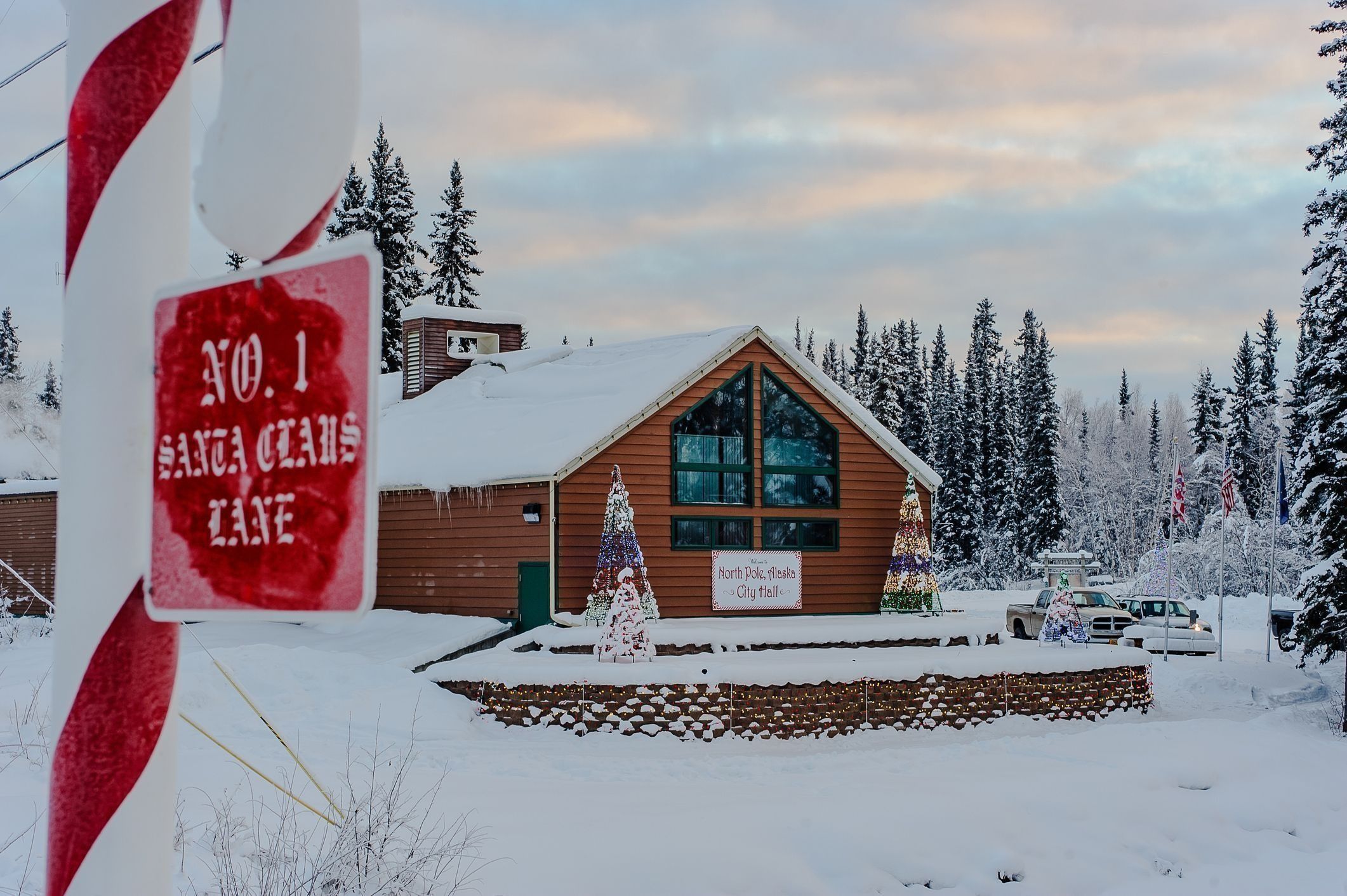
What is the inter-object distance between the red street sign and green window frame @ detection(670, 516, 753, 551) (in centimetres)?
1889

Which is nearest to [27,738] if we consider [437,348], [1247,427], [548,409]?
[548,409]

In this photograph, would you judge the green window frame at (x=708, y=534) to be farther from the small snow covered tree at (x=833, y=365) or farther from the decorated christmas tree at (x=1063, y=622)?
the small snow covered tree at (x=833, y=365)

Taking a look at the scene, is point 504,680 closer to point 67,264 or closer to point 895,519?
point 895,519

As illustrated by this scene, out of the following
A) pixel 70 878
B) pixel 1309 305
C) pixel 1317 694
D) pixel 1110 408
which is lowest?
pixel 1317 694

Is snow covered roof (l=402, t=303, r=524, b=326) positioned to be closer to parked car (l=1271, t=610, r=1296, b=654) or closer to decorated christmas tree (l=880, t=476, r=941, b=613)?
decorated christmas tree (l=880, t=476, r=941, b=613)

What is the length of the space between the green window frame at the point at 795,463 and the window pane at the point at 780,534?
34 cm

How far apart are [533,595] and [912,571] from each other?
23.1 feet

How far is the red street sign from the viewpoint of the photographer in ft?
5.76

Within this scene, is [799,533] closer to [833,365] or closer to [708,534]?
[708,534]

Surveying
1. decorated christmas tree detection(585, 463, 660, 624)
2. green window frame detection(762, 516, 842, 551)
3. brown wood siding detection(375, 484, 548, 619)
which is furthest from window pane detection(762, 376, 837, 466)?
brown wood siding detection(375, 484, 548, 619)

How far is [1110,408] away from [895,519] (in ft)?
297

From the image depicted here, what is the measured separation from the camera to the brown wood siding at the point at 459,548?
19.9 m

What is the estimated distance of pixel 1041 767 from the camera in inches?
520

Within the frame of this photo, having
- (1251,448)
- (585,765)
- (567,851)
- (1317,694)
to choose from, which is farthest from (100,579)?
(1251,448)
